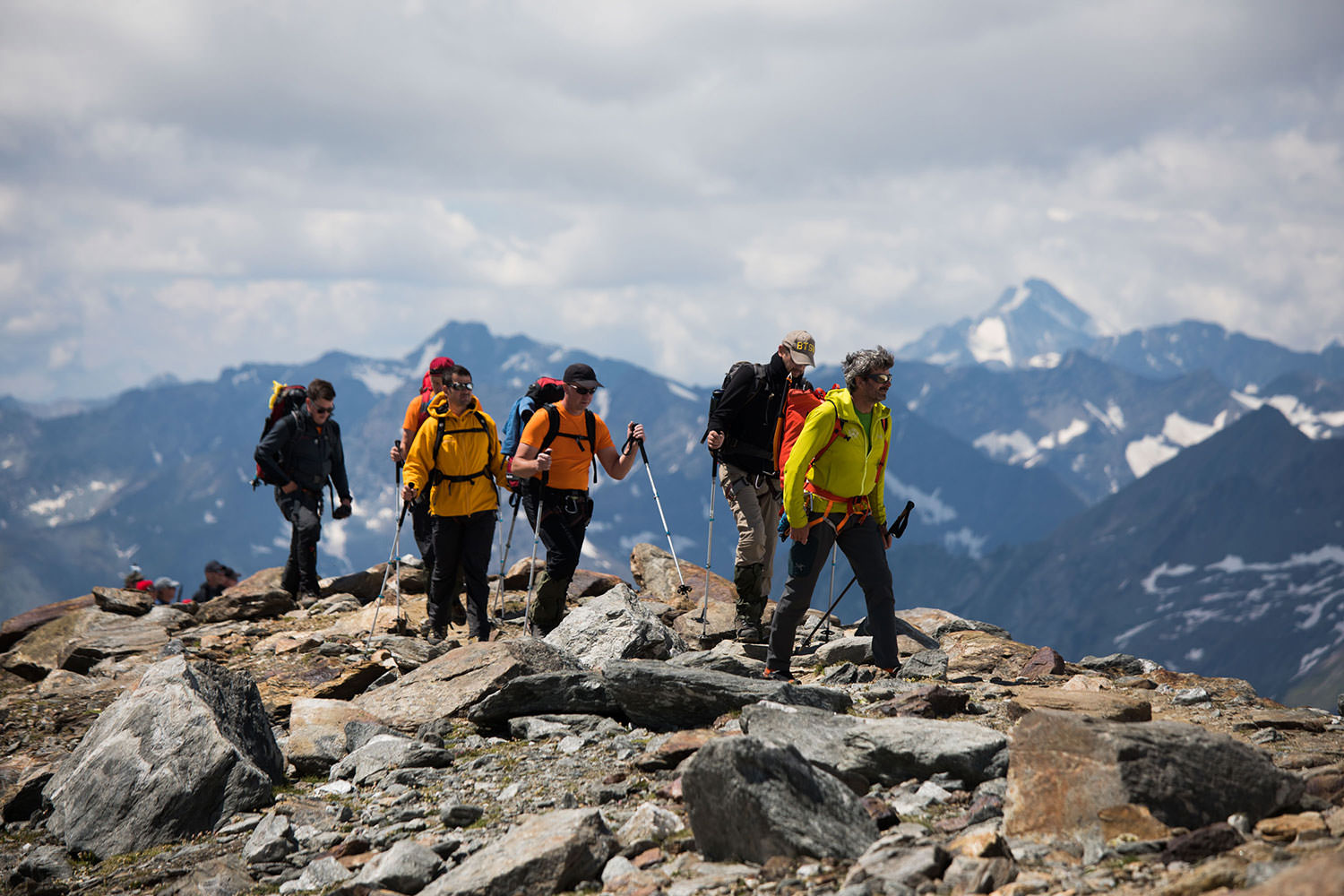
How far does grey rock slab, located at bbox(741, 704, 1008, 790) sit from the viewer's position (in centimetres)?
713

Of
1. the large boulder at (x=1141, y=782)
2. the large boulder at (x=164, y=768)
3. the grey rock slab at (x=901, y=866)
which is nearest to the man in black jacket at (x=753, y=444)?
the large boulder at (x=164, y=768)

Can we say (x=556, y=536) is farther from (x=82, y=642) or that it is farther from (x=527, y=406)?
(x=82, y=642)

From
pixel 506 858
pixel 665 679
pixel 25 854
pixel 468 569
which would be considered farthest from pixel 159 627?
pixel 506 858

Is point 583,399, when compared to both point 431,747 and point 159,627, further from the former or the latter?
point 159,627

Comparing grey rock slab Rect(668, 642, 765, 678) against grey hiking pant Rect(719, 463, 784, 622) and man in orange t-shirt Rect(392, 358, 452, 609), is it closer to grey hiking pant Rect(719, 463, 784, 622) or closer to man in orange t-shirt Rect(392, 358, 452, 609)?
grey hiking pant Rect(719, 463, 784, 622)

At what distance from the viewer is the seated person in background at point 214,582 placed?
70.8ft

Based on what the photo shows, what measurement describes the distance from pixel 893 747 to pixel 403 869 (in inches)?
136

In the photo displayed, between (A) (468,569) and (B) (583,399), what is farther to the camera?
(A) (468,569)

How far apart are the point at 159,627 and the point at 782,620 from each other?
12652mm

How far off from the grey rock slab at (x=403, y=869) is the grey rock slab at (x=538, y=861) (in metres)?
0.16

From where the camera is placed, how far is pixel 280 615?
1880 centimetres

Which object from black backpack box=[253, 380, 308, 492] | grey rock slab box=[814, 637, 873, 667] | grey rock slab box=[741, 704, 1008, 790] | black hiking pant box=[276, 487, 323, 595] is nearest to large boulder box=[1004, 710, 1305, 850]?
grey rock slab box=[741, 704, 1008, 790]

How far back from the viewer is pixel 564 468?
42.1 feet

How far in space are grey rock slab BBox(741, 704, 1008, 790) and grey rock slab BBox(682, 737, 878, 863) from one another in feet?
2.86
